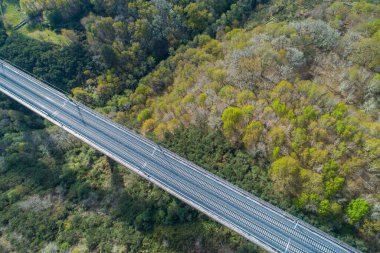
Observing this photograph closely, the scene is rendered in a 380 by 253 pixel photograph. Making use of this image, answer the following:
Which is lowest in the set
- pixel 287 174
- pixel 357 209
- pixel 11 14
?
pixel 357 209

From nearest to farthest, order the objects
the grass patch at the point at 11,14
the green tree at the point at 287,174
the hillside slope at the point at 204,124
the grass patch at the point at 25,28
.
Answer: the green tree at the point at 287,174, the hillside slope at the point at 204,124, the grass patch at the point at 25,28, the grass patch at the point at 11,14

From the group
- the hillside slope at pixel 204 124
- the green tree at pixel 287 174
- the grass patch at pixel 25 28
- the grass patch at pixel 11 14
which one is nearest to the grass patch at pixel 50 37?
the grass patch at pixel 25 28

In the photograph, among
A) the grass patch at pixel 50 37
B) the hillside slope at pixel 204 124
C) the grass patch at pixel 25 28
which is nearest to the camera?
the hillside slope at pixel 204 124

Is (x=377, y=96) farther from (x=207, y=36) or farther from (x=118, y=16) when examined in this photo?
(x=118, y=16)

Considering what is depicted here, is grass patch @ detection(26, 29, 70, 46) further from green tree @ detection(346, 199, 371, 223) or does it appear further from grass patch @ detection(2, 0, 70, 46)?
green tree @ detection(346, 199, 371, 223)

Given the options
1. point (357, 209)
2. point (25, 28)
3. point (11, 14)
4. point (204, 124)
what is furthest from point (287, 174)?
point (11, 14)

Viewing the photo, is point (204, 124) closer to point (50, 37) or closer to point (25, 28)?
point (50, 37)

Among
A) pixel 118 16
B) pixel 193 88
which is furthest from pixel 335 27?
pixel 118 16

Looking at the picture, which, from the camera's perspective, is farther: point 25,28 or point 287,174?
point 25,28

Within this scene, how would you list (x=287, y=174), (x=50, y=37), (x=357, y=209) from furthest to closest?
(x=50, y=37), (x=287, y=174), (x=357, y=209)

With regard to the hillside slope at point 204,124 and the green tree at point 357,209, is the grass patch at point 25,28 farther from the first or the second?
the green tree at point 357,209

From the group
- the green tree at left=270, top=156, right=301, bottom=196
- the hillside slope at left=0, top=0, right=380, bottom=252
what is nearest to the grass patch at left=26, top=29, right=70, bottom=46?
the hillside slope at left=0, top=0, right=380, bottom=252
